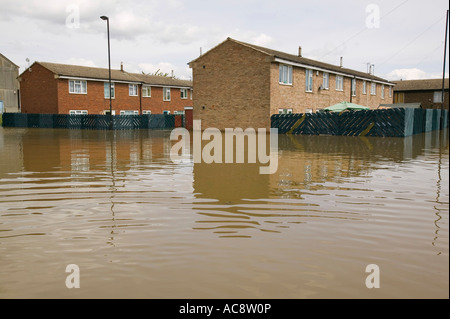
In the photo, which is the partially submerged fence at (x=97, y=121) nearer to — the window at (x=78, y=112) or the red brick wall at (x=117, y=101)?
the red brick wall at (x=117, y=101)

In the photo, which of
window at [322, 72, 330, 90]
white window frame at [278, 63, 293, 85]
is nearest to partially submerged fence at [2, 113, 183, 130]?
white window frame at [278, 63, 293, 85]

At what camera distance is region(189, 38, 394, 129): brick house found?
3055 centimetres

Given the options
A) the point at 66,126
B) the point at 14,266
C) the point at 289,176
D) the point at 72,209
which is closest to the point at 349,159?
the point at 289,176

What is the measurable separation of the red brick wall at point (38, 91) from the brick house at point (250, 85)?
633 inches

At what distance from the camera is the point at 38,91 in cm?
4338

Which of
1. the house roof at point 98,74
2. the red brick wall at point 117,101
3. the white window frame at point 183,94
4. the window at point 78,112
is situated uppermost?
the house roof at point 98,74

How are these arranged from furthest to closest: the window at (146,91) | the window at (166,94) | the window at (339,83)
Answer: the window at (166,94) < the window at (146,91) < the window at (339,83)

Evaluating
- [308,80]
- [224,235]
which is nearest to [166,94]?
[308,80]

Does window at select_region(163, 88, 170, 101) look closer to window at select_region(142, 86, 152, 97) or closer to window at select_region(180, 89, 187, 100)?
window at select_region(142, 86, 152, 97)

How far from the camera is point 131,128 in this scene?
40.3m

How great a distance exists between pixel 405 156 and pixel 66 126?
33.3 m

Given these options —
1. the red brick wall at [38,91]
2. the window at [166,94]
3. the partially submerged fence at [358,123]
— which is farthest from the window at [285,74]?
the window at [166,94]

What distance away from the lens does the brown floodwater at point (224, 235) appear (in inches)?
149

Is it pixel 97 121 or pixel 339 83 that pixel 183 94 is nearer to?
pixel 97 121
